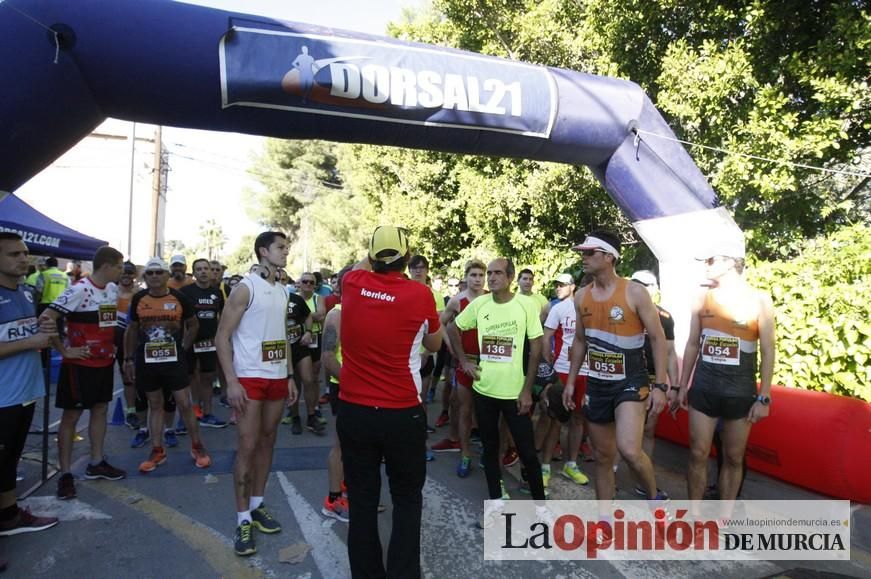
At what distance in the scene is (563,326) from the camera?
5109 mm

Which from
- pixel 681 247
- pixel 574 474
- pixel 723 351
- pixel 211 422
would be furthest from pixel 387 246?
pixel 211 422

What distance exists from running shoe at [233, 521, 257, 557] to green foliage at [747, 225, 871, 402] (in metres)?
4.84

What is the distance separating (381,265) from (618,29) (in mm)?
8822

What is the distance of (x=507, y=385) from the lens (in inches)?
151

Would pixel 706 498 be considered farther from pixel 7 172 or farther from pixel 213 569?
pixel 7 172

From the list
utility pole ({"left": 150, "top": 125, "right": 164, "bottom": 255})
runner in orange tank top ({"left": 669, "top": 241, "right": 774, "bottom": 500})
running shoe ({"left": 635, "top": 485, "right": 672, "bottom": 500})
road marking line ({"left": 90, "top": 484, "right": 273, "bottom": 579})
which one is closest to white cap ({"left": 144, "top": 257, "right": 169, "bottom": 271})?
road marking line ({"left": 90, "top": 484, "right": 273, "bottom": 579})

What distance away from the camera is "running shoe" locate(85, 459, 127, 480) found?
447cm

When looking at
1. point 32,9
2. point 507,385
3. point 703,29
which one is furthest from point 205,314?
point 703,29

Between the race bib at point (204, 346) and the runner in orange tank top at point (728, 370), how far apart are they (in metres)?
5.14

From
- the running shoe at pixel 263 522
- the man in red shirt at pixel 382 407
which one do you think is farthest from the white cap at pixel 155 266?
the man in red shirt at pixel 382 407

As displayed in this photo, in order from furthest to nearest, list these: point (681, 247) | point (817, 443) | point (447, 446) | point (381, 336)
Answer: point (447, 446)
point (681, 247)
point (817, 443)
point (381, 336)

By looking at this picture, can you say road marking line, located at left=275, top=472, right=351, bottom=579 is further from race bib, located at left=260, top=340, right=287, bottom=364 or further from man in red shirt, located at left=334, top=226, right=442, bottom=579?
race bib, located at left=260, top=340, right=287, bottom=364

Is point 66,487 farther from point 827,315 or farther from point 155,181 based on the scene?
point 155,181

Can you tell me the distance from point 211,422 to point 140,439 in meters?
0.88
